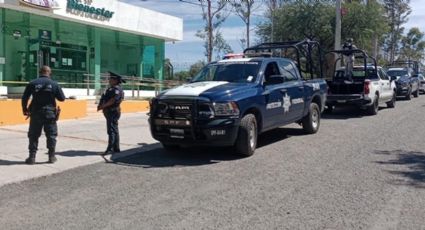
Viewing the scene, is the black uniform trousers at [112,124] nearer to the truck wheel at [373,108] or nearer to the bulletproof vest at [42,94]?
the bulletproof vest at [42,94]

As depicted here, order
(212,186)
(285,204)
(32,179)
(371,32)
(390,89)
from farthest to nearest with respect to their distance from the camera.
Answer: (371,32) < (390,89) < (32,179) < (212,186) < (285,204)

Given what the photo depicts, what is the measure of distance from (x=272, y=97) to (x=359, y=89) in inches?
317

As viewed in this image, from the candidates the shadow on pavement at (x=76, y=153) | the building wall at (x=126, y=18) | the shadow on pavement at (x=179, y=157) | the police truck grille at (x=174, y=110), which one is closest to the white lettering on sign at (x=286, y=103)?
the shadow on pavement at (x=179, y=157)

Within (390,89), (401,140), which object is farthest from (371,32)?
(401,140)

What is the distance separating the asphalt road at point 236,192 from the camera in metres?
5.98

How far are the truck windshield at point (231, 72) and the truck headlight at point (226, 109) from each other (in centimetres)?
124

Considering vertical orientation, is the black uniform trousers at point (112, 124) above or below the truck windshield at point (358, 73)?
below

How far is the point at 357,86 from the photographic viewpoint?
18094 millimetres

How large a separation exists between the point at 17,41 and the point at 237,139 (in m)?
20.3

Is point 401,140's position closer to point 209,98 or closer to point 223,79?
point 223,79

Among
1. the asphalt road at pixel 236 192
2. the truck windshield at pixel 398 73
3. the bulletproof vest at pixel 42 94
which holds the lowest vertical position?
the asphalt road at pixel 236 192

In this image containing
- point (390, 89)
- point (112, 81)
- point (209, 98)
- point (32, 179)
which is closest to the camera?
point (32, 179)

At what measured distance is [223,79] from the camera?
11055mm

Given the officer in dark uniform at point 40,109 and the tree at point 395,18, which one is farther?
the tree at point 395,18
